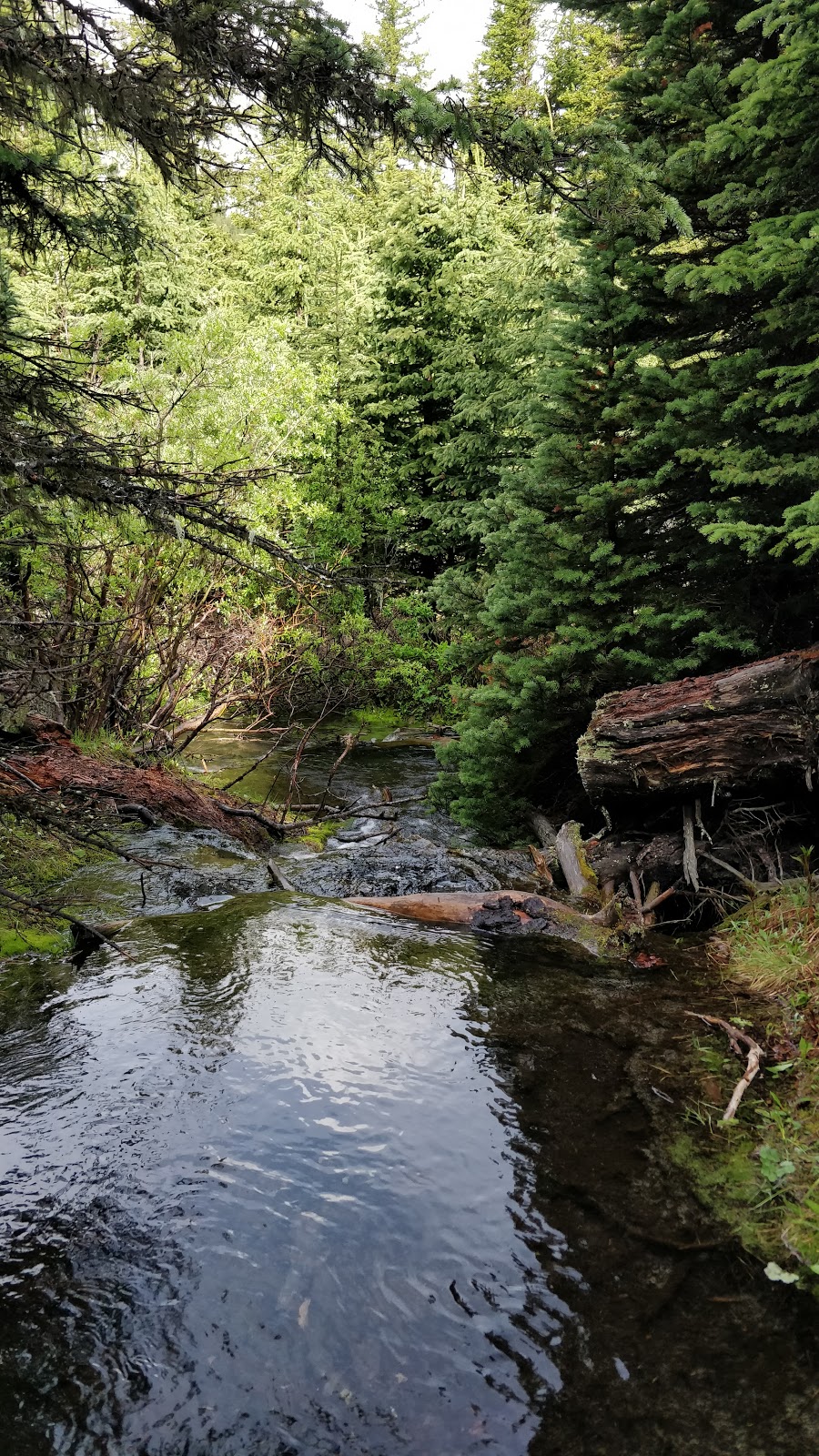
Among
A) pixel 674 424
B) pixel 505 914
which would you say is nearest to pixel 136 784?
pixel 505 914

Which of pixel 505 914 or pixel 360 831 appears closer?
pixel 505 914

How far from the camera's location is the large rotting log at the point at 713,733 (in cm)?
640

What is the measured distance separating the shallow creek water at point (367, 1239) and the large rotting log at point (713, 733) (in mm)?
1811

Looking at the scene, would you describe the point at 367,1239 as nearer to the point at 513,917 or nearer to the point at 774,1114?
the point at 774,1114

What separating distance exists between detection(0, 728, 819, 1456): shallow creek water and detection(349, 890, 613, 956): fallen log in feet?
3.55

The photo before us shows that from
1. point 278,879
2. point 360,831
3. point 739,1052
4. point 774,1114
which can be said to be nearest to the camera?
point 774,1114

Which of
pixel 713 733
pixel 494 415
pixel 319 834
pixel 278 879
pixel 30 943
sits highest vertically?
pixel 494 415

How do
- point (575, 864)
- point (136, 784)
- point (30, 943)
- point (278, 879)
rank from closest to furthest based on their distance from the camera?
point (30, 943) → point (575, 864) → point (278, 879) → point (136, 784)

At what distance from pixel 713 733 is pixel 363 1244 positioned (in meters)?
4.58

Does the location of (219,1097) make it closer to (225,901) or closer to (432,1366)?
(432,1366)

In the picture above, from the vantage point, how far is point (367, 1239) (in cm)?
346

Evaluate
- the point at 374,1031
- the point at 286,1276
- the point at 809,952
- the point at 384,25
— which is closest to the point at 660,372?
the point at 809,952

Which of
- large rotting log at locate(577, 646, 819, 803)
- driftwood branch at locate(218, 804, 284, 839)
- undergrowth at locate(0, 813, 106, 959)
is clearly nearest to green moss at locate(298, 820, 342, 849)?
driftwood branch at locate(218, 804, 284, 839)

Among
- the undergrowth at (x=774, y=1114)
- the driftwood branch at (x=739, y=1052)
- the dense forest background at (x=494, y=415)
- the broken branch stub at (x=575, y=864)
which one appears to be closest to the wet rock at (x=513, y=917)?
the broken branch stub at (x=575, y=864)
